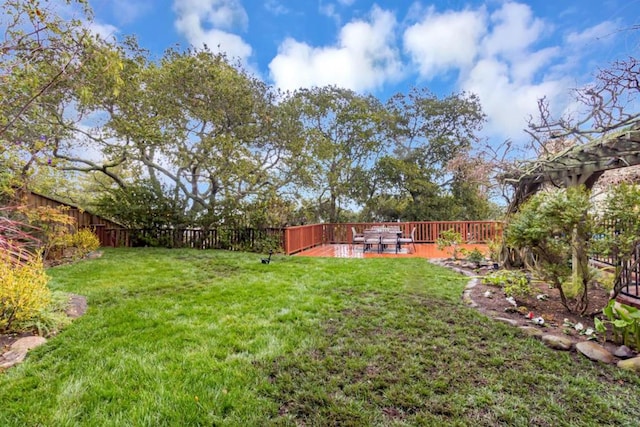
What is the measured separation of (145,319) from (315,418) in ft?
7.92

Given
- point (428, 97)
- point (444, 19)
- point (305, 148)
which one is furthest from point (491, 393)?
point (428, 97)

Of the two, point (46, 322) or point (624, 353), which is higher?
point (46, 322)

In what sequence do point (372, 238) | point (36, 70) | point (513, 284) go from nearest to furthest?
point (513, 284), point (36, 70), point (372, 238)

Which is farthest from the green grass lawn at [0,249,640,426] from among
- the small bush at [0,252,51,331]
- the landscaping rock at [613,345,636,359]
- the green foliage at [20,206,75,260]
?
the green foliage at [20,206,75,260]

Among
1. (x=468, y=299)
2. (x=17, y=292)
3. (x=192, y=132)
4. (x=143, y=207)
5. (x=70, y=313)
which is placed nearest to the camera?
(x=17, y=292)

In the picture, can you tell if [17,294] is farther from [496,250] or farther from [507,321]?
[496,250]

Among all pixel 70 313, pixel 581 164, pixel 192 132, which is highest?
pixel 192 132

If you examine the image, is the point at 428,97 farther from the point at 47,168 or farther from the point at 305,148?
the point at 47,168

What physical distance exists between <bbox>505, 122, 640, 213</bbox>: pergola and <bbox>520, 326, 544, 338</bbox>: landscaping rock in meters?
2.29

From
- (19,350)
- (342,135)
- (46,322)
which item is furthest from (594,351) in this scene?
(342,135)

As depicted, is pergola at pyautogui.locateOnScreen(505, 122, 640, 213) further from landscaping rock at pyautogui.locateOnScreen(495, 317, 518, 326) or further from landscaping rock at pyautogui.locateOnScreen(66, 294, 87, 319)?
landscaping rock at pyautogui.locateOnScreen(66, 294, 87, 319)

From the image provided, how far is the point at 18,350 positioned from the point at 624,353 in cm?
502

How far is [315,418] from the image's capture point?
1744mm

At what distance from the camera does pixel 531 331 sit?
9.46ft
